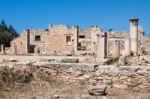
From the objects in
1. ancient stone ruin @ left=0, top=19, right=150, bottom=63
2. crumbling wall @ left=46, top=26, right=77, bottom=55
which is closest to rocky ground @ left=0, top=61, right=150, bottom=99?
ancient stone ruin @ left=0, top=19, right=150, bottom=63

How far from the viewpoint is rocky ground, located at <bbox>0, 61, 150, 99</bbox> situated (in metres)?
9.96

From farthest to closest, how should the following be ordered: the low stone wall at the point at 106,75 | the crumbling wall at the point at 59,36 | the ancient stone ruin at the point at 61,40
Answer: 1. the crumbling wall at the point at 59,36
2. the ancient stone ruin at the point at 61,40
3. the low stone wall at the point at 106,75

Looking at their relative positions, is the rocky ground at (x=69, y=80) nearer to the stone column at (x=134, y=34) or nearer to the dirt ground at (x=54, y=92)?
the dirt ground at (x=54, y=92)

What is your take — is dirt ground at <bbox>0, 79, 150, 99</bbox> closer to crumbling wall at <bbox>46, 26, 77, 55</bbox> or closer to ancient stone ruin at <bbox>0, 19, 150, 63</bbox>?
ancient stone ruin at <bbox>0, 19, 150, 63</bbox>

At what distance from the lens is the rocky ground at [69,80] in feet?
32.7

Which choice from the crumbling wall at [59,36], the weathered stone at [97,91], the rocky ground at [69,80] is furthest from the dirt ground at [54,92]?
the crumbling wall at [59,36]

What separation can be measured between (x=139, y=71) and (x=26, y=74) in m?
3.51

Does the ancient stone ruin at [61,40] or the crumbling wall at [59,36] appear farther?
the crumbling wall at [59,36]

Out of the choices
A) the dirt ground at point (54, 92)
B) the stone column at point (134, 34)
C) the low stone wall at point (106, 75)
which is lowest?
the dirt ground at point (54, 92)

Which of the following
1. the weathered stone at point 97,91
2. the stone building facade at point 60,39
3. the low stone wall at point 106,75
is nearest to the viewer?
the weathered stone at point 97,91

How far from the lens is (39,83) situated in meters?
10.9

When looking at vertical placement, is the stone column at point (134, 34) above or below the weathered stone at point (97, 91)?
above

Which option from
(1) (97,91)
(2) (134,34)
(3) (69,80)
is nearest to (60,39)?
(2) (134,34)

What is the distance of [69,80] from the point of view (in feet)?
36.8
